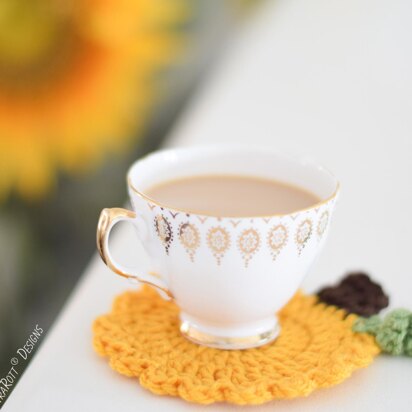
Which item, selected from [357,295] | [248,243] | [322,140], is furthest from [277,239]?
[322,140]

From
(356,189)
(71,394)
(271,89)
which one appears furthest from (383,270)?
(271,89)

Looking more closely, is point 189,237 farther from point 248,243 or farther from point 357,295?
point 357,295

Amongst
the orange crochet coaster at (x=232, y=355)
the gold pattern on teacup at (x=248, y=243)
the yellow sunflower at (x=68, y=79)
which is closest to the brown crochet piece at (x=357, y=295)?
the orange crochet coaster at (x=232, y=355)

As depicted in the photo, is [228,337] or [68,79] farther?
[68,79]

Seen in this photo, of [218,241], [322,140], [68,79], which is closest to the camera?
[218,241]

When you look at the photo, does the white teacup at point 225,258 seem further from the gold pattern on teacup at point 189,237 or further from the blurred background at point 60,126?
the blurred background at point 60,126

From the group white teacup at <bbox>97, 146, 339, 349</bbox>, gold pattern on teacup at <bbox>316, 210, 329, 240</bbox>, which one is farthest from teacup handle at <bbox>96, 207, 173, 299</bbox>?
gold pattern on teacup at <bbox>316, 210, 329, 240</bbox>

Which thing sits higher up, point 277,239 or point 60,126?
point 277,239

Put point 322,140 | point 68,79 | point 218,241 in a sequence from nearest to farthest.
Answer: point 218,241 → point 68,79 → point 322,140
